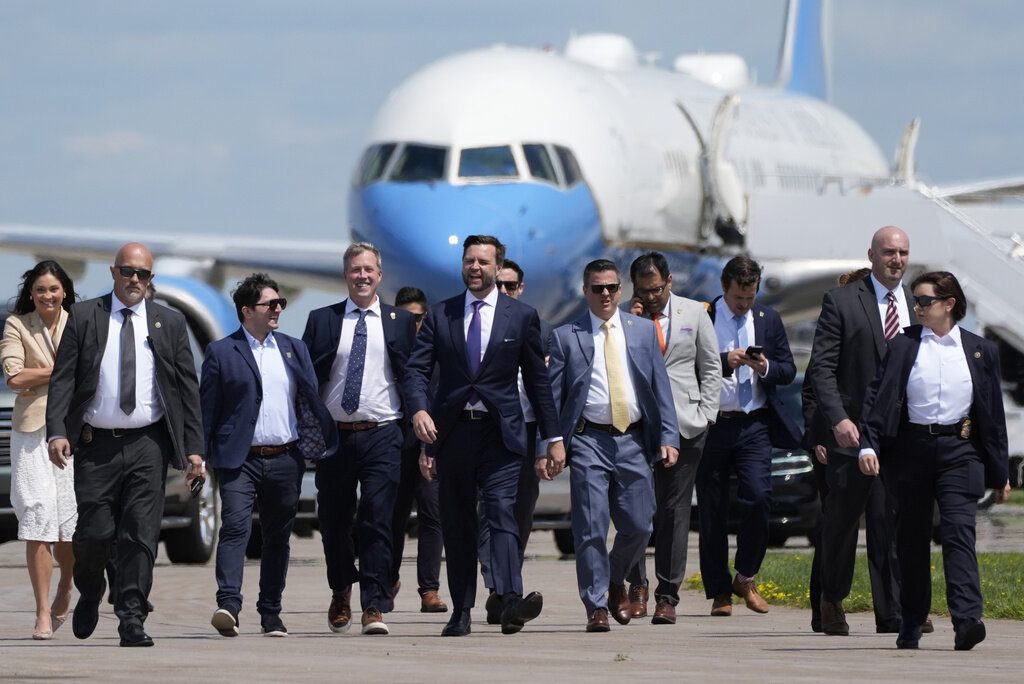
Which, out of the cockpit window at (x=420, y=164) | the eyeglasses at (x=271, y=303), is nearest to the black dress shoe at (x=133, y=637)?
the eyeglasses at (x=271, y=303)

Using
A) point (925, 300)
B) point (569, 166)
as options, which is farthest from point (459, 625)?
point (569, 166)

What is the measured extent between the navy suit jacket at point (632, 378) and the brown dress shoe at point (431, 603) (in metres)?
1.72

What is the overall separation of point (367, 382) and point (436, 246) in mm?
9818

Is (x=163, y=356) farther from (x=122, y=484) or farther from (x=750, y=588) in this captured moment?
(x=750, y=588)

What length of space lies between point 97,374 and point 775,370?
13.0ft

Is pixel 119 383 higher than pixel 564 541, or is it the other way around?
pixel 119 383

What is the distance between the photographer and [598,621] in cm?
1054

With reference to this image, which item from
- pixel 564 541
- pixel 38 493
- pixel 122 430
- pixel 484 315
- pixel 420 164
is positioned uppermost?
pixel 420 164

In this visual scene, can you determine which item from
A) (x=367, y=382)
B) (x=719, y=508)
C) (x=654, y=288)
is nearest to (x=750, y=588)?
(x=719, y=508)

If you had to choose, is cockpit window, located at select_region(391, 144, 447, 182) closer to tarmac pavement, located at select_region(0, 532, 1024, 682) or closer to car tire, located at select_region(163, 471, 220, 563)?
car tire, located at select_region(163, 471, 220, 563)

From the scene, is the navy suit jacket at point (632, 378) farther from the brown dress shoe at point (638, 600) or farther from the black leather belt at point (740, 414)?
the black leather belt at point (740, 414)

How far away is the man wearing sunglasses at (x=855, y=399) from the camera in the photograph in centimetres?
1023

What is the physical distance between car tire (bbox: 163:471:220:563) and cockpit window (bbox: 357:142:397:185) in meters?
5.66

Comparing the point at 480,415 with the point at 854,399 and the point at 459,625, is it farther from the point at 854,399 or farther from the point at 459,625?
the point at 854,399
